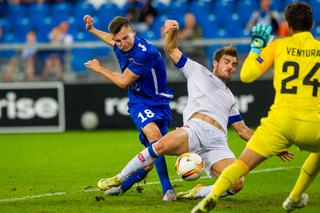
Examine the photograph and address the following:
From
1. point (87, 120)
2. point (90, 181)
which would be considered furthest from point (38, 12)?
point (90, 181)

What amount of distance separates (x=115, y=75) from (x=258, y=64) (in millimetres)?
2117

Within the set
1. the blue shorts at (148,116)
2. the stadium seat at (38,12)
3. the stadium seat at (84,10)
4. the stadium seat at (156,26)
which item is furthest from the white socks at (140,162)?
the stadium seat at (38,12)

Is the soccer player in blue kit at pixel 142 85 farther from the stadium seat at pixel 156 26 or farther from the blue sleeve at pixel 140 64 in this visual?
the stadium seat at pixel 156 26

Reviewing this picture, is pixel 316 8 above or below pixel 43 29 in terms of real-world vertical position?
above

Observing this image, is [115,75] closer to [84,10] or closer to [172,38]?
[172,38]

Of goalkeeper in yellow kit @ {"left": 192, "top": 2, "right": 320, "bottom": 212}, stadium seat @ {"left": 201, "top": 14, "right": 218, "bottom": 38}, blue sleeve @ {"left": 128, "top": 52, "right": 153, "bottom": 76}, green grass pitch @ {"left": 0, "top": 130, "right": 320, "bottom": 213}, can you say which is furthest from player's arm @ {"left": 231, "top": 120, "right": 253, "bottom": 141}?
stadium seat @ {"left": 201, "top": 14, "right": 218, "bottom": 38}

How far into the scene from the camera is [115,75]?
8414 mm

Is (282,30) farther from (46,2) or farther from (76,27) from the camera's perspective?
(46,2)

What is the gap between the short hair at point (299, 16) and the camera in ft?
22.2

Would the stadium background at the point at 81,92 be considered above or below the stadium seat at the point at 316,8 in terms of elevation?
below

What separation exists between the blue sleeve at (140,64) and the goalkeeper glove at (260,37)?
2.13 meters

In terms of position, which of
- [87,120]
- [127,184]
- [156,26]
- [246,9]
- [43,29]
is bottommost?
[87,120]

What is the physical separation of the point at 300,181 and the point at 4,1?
690 inches

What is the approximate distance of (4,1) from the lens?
920 inches
